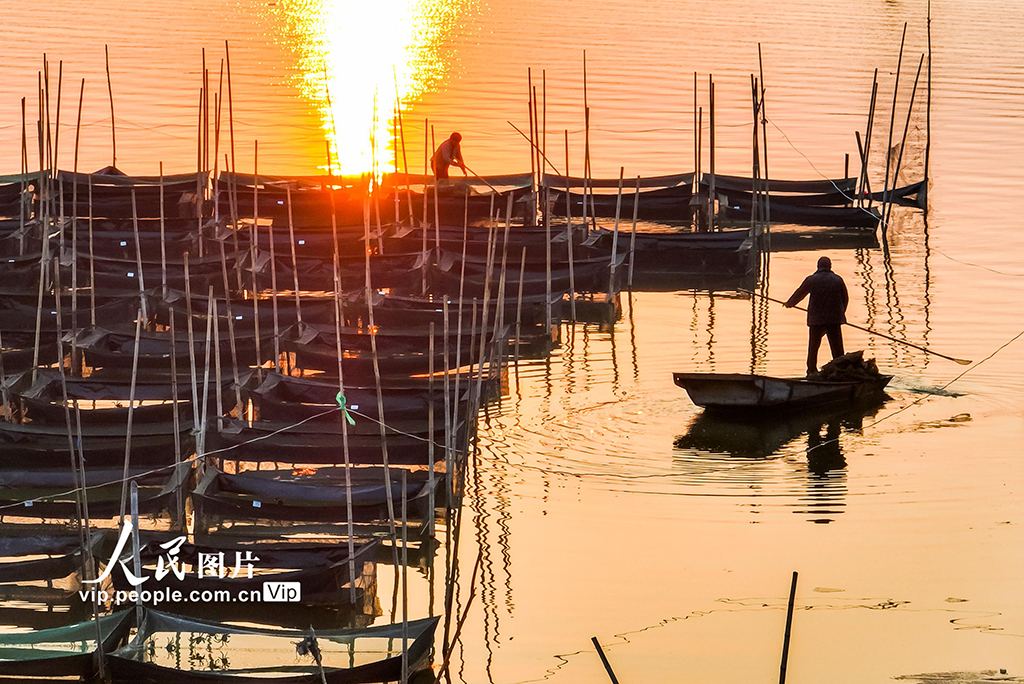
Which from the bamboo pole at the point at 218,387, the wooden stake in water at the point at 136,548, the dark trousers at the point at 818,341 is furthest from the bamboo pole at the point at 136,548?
the dark trousers at the point at 818,341

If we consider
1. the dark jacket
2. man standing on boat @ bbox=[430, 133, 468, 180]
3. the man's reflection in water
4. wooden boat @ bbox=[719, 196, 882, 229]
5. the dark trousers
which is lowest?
the man's reflection in water

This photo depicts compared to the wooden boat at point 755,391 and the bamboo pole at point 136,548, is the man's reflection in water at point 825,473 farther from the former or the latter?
the bamboo pole at point 136,548

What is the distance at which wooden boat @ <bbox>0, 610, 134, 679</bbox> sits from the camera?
834 cm

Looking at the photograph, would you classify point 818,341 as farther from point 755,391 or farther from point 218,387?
point 218,387

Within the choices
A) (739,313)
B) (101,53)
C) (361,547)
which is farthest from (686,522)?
(101,53)

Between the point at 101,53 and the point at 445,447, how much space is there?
1157 inches

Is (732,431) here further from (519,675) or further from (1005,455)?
(519,675)

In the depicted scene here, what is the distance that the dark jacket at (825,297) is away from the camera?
44.8 feet

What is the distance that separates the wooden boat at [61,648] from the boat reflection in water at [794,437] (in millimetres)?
5453

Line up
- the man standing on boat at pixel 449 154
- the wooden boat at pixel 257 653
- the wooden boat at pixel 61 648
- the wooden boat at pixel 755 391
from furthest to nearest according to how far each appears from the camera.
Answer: the man standing on boat at pixel 449 154, the wooden boat at pixel 755 391, the wooden boat at pixel 61 648, the wooden boat at pixel 257 653

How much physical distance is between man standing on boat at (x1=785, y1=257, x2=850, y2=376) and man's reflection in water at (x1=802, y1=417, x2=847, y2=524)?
2.68ft

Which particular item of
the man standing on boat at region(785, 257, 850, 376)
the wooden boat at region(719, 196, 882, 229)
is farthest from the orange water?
the man standing on boat at region(785, 257, 850, 376)

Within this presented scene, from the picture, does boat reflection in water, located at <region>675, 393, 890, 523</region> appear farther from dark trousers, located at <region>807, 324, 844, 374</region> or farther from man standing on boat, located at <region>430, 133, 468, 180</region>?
man standing on boat, located at <region>430, 133, 468, 180</region>

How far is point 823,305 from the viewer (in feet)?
45.3
